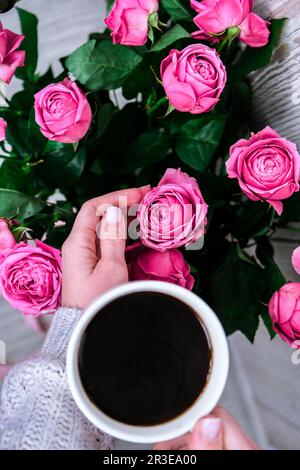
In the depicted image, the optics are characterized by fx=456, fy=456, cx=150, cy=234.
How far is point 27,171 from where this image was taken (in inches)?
23.3

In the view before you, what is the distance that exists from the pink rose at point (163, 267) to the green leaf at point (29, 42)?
31 centimetres

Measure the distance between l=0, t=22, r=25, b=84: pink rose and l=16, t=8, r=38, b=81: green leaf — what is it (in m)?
0.10

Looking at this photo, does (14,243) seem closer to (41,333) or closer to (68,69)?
(68,69)

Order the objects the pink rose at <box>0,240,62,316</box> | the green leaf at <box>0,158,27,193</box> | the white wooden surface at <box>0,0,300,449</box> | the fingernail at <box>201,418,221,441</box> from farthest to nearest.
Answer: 1. the white wooden surface at <box>0,0,300,449</box>
2. the green leaf at <box>0,158,27,193</box>
3. the pink rose at <box>0,240,62,316</box>
4. the fingernail at <box>201,418,221,441</box>

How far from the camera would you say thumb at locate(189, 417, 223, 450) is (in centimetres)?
36

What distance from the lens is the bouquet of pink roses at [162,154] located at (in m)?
0.45

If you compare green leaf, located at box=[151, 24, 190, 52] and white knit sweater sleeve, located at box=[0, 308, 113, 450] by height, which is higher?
green leaf, located at box=[151, 24, 190, 52]

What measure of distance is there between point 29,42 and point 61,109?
20 centimetres

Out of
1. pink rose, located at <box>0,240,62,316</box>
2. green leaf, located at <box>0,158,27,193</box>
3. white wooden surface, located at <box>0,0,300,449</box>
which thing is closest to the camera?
pink rose, located at <box>0,240,62,316</box>

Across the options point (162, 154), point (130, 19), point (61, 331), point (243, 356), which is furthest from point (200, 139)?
point (243, 356)

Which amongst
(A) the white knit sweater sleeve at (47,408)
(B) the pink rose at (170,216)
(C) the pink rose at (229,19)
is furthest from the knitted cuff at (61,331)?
(C) the pink rose at (229,19)

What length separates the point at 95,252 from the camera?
48 cm

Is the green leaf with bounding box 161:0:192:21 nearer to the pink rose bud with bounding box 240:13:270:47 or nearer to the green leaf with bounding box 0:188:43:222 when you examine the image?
the pink rose bud with bounding box 240:13:270:47

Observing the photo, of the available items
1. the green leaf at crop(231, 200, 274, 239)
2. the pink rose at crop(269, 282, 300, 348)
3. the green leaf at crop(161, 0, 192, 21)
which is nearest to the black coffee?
the pink rose at crop(269, 282, 300, 348)
